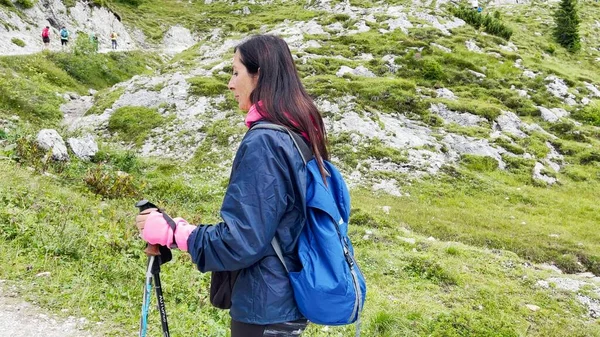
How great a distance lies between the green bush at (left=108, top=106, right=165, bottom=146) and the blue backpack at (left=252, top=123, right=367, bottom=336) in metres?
19.9

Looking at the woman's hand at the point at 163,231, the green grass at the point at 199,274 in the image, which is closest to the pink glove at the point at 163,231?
the woman's hand at the point at 163,231

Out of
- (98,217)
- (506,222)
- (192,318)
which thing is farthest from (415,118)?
(192,318)

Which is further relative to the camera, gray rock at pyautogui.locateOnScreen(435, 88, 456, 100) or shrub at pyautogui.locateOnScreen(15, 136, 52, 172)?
gray rock at pyautogui.locateOnScreen(435, 88, 456, 100)

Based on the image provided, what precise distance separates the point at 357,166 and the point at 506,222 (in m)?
6.54

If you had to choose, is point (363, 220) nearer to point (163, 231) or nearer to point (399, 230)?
point (399, 230)

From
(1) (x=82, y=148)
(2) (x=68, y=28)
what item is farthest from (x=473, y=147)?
(2) (x=68, y=28)

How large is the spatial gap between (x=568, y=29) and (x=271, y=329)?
52877 mm

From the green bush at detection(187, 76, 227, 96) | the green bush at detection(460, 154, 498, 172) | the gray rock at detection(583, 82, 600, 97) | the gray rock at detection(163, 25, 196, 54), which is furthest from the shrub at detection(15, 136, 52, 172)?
the gray rock at detection(163, 25, 196, 54)

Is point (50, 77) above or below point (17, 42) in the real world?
below

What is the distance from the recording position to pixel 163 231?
121 inches

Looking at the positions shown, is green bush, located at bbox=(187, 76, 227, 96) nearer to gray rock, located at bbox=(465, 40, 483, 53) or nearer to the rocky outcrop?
the rocky outcrop

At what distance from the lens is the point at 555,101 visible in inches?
1103

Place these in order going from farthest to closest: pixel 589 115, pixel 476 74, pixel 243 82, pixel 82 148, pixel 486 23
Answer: pixel 486 23
pixel 476 74
pixel 589 115
pixel 82 148
pixel 243 82

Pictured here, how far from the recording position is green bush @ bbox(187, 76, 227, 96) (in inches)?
989
